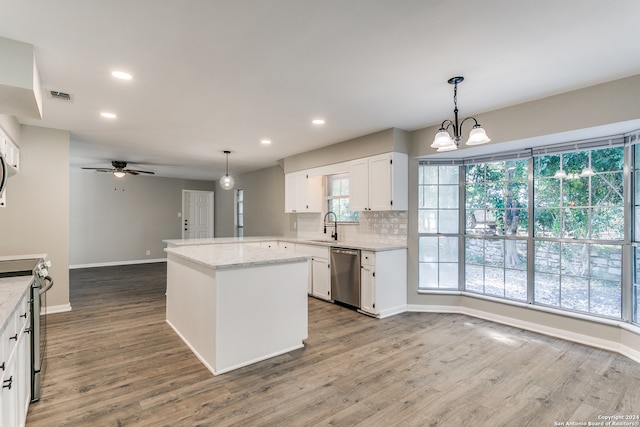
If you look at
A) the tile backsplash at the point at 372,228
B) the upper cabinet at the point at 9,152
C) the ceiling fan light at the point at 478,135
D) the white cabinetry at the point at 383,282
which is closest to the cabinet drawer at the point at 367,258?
the white cabinetry at the point at 383,282

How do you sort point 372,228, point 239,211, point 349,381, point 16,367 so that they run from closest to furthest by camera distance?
point 16,367 < point 349,381 < point 372,228 < point 239,211

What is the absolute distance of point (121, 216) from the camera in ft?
27.1

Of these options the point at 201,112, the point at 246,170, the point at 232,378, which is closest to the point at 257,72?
the point at 201,112

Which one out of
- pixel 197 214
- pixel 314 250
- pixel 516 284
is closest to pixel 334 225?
pixel 314 250

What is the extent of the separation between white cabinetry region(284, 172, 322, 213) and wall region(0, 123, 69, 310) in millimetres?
3400

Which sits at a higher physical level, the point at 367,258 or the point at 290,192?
the point at 290,192

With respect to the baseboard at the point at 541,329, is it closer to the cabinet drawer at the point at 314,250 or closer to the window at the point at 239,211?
the cabinet drawer at the point at 314,250

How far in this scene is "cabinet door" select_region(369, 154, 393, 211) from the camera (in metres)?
4.16

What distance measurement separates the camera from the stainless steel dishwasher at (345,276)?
→ 4.22 meters

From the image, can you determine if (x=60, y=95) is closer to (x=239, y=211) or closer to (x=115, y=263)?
(x=239, y=211)

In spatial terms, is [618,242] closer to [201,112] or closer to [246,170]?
[201,112]

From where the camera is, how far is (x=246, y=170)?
25.7 ft

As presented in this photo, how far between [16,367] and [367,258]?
10.8 ft

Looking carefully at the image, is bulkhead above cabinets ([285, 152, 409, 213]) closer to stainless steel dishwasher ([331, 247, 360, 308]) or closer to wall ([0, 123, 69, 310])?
stainless steel dishwasher ([331, 247, 360, 308])
